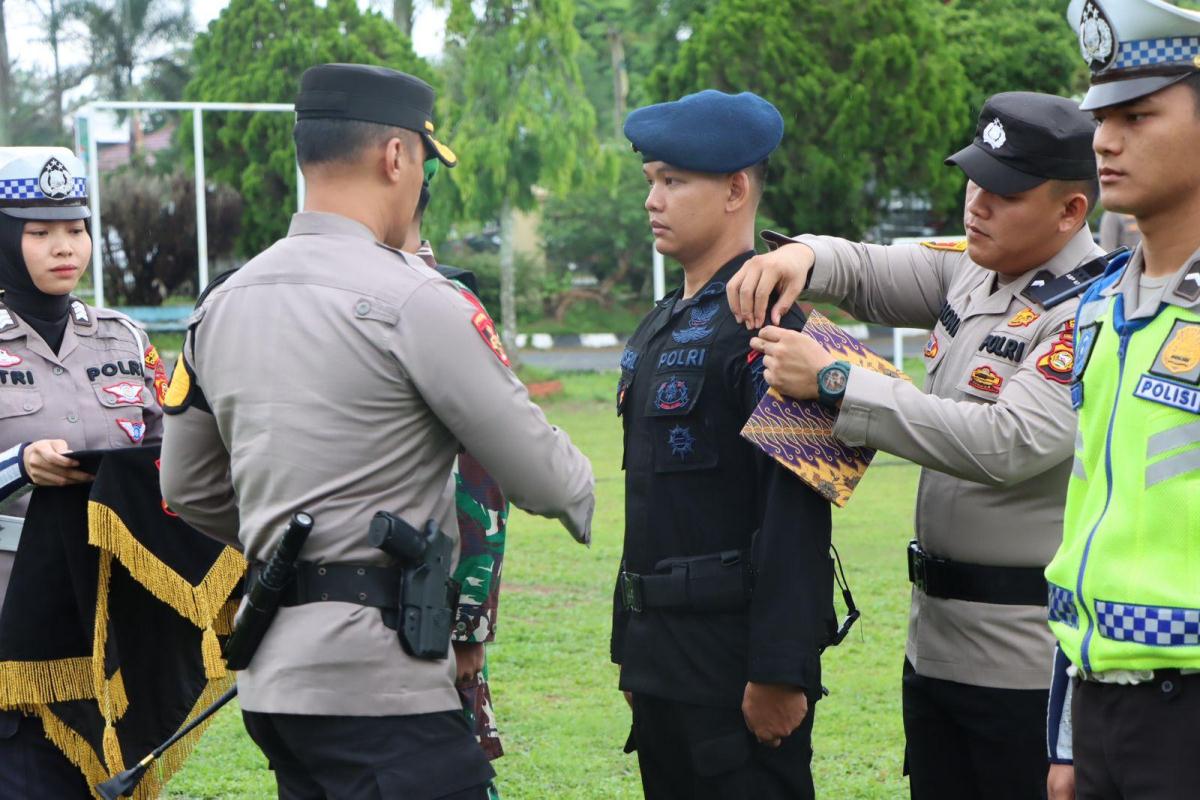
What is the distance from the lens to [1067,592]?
2396 millimetres

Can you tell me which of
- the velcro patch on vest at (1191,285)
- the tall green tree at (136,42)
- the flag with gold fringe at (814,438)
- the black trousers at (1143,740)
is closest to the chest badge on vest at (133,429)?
the flag with gold fringe at (814,438)

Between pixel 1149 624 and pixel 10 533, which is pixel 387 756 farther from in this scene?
pixel 10 533

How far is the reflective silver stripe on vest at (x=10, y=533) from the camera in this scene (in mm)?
3838

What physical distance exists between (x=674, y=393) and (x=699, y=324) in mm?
172

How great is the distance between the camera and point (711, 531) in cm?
312

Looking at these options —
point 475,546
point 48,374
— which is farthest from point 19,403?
point 475,546

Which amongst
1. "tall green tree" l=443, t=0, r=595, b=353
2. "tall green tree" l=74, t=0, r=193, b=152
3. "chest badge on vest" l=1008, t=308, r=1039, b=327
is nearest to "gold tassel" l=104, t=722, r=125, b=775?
"chest badge on vest" l=1008, t=308, r=1039, b=327

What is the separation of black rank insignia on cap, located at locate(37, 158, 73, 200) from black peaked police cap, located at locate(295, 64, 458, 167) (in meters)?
1.47

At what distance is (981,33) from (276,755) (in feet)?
76.6

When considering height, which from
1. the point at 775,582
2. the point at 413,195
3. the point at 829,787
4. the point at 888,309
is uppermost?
the point at 413,195

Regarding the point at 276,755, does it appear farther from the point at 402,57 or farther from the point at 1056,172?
the point at 402,57

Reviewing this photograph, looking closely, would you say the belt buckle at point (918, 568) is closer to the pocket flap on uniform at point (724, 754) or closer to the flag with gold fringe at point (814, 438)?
the flag with gold fringe at point (814, 438)

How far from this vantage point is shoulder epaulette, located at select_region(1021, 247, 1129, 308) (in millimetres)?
3045

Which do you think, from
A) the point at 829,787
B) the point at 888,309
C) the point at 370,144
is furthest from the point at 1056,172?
the point at 829,787
